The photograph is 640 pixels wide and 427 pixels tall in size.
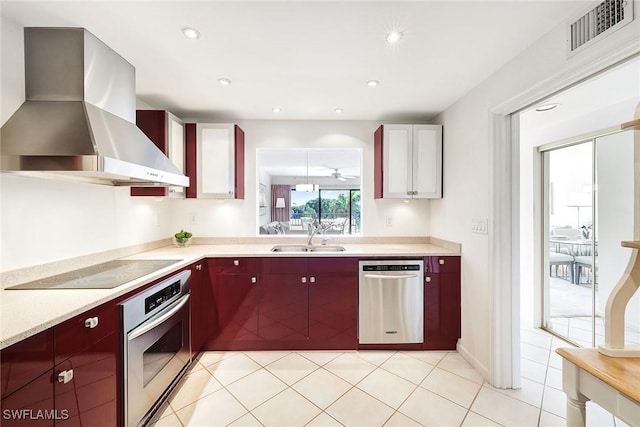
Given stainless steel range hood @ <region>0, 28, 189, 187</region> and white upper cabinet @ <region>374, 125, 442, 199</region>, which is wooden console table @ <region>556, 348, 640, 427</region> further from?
stainless steel range hood @ <region>0, 28, 189, 187</region>

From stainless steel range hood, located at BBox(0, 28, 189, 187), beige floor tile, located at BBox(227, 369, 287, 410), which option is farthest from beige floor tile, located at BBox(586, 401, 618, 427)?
stainless steel range hood, located at BBox(0, 28, 189, 187)

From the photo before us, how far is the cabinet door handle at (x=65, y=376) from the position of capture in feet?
3.56

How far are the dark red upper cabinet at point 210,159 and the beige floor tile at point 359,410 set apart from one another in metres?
2.16

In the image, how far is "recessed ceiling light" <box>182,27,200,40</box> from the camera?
1.53m

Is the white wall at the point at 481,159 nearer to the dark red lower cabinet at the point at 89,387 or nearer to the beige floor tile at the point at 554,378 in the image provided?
the beige floor tile at the point at 554,378

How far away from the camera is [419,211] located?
3.18 meters

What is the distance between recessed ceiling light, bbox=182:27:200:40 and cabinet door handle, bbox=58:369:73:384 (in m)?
1.79

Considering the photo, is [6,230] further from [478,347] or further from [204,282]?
[478,347]

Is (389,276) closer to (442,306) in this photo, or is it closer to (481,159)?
(442,306)

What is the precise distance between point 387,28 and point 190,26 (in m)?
1.12

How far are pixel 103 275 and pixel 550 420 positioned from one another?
9.73ft

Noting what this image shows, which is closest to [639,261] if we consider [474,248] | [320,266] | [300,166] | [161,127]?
[474,248]

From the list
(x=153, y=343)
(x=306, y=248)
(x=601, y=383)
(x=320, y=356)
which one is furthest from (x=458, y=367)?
(x=153, y=343)

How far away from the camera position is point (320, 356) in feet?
8.00
